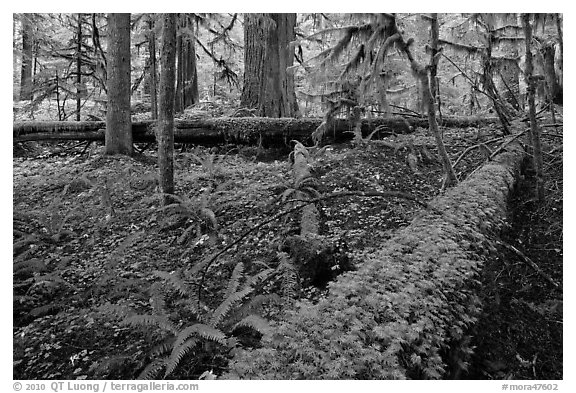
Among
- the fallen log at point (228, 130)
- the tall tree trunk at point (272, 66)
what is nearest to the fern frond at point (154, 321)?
the fallen log at point (228, 130)

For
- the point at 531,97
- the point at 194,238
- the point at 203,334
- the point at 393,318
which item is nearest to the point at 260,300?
the point at 203,334

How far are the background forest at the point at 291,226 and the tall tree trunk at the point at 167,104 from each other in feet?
0.09

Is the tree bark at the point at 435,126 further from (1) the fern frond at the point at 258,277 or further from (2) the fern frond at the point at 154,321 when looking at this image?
(2) the fern frond at the point at 154,321

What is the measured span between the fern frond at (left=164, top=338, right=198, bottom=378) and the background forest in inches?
0.9

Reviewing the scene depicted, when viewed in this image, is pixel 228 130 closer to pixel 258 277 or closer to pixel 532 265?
pixel 258 277

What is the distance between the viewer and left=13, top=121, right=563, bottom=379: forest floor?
3.49 metres

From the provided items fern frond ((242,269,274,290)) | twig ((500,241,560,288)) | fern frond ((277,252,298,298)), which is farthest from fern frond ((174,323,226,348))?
twig ((500,241,560,288))

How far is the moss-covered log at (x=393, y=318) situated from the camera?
211cm

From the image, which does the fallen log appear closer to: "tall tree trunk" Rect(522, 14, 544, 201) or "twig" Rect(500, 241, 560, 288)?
"tall tree trunk" Rect(522, 14, 544, 201)

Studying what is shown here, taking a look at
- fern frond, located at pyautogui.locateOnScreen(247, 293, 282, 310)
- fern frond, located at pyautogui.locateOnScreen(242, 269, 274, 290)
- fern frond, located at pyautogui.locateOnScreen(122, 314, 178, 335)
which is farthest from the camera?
fern frond, located at pyautogui.locateOnScreen(242, 269, 274, 290)

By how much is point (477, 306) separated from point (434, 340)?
967mm

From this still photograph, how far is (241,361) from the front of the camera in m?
2.31

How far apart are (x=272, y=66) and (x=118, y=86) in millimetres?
3300
